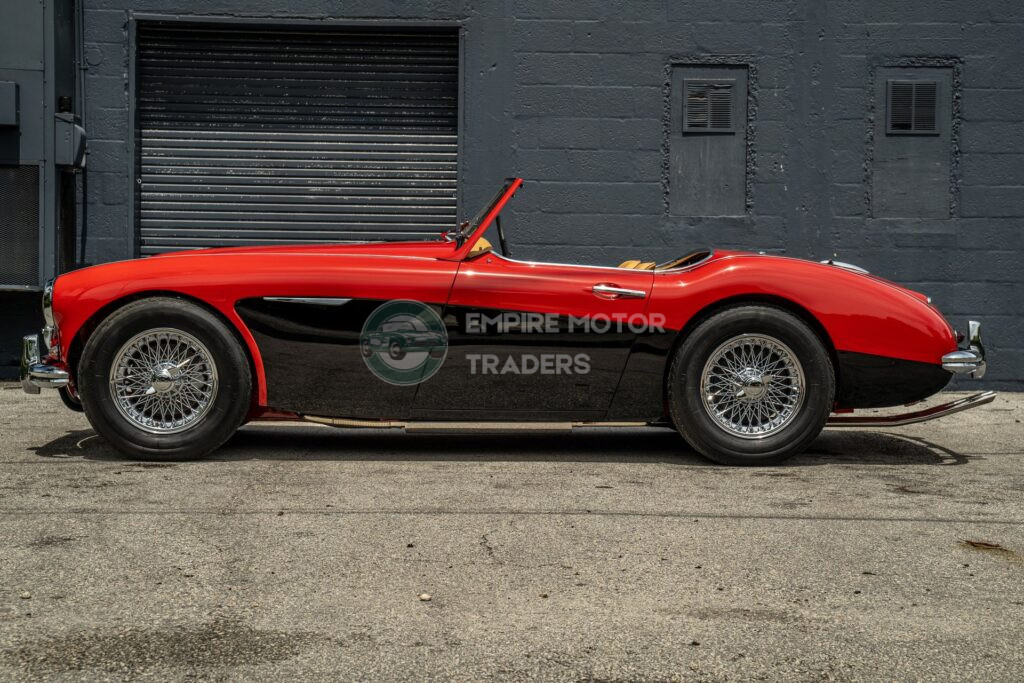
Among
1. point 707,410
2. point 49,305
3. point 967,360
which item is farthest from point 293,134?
point 967,360

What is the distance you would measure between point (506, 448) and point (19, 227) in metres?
5.00

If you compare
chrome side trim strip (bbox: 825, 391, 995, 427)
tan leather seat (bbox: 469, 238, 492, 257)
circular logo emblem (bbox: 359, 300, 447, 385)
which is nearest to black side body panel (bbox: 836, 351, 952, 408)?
chrome side trim strip (bbox: 825, 391, 995, 427)

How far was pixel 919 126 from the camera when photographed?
995 centimetres

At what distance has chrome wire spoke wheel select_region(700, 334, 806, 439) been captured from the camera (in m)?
5.76

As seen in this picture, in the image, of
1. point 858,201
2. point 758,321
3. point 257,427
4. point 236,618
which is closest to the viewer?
point 236,618

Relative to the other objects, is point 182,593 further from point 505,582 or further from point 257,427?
point 257,427

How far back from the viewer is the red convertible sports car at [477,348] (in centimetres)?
572

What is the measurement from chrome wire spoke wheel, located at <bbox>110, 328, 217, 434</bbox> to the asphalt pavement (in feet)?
0.85

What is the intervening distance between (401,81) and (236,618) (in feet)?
24.3

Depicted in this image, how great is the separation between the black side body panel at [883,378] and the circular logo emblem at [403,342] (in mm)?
1932

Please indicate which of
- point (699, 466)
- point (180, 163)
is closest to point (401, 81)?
point (180, 163)

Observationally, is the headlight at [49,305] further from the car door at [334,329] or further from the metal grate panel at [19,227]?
the metal grate panel at [19,227]

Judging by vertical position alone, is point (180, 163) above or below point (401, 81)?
below

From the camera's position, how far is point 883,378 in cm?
581
